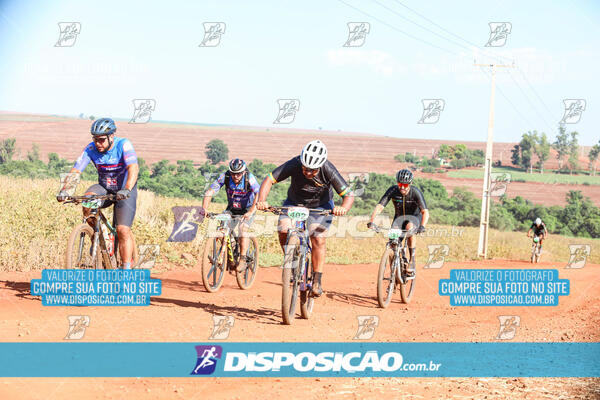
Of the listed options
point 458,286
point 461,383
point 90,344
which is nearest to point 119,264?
point 90,344

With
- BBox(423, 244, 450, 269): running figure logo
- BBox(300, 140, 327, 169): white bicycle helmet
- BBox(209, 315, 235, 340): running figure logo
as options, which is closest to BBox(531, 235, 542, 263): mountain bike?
BBox(423, 244, 450, 269): running figure logo

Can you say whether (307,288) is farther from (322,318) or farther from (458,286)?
(458,286)

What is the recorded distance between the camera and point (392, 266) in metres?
10.3

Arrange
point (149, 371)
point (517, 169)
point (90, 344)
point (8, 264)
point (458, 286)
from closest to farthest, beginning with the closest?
1. point (149, 371)
2. point (90, 344)
3. point (8, 264)
4. point (458, 286)
5. point (517, 169)

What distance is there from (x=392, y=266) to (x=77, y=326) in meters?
5.33

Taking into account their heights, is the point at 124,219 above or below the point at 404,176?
below

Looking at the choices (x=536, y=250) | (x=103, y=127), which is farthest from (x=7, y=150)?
(x=103, y=127)

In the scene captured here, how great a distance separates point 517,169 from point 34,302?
76845mm

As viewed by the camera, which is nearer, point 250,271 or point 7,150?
point 250,271

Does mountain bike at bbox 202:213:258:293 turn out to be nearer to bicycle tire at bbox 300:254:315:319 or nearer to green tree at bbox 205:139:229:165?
bicycle tire at bbox 300:254:315:319

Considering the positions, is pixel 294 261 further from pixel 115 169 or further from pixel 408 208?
pixel 408 208

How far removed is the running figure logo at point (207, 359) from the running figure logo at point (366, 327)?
2.05 meters

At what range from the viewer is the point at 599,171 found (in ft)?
267

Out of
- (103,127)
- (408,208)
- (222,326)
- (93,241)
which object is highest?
(103,127)
